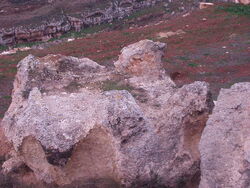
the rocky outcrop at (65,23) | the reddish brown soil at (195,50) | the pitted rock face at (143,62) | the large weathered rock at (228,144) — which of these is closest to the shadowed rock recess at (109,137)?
the large weathered rock at (228,144)

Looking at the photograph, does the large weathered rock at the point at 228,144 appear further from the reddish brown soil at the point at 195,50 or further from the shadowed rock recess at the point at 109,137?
the reddish brown soil at the point at 195,50

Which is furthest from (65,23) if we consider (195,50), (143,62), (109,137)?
(109,137)

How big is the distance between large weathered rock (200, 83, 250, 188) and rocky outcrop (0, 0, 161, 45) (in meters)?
40.6

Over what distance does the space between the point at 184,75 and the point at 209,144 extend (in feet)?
46.6

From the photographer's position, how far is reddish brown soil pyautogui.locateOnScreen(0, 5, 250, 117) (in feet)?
68.9

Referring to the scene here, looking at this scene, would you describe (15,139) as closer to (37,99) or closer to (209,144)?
(37,99)

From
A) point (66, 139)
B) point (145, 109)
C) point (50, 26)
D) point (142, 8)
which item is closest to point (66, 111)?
point (66, 139)

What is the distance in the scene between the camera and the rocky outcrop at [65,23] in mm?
46625

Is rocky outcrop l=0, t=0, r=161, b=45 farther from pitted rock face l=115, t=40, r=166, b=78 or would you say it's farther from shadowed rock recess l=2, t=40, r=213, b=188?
shadowed rock recess l=2, t=40, r=213, b=188

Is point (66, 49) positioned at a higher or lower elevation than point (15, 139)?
lower

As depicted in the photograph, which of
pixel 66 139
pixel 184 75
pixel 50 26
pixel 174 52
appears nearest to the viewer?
pixel 66 139

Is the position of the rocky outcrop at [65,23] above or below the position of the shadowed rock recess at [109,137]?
below

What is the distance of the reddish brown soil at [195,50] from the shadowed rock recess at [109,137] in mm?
8264

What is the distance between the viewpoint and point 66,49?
103 feet
